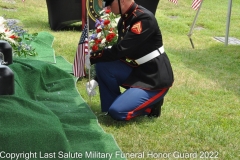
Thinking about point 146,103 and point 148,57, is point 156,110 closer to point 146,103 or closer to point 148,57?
point 146,103

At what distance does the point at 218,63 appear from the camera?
7543 millimetres

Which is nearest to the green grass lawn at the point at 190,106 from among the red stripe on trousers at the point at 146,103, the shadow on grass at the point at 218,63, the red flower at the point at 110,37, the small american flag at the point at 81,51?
the shadow on grass at the point at 218,63

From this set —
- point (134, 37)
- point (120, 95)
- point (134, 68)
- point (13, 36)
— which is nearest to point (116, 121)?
point (120, 95)

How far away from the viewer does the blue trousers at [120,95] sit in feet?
13.5

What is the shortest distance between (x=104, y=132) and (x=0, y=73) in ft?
6.54

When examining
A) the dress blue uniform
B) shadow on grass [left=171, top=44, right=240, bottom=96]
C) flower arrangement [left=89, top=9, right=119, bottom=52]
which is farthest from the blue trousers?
shadow on grass [left=171, top=44, right=240, bottom=96]

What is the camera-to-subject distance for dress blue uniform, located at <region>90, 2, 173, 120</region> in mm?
4102

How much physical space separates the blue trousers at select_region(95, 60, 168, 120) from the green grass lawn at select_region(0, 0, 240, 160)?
13 cm

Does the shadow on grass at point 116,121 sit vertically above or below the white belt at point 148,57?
below

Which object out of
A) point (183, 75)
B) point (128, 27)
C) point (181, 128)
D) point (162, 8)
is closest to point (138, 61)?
point (128, 27)

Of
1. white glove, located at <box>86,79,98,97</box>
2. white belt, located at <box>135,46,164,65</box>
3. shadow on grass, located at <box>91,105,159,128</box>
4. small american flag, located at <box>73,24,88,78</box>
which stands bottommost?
shadow on grass, located at <box>91,105,159,128</box>

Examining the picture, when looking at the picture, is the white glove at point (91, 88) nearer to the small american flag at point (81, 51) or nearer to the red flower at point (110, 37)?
the small american flag at point (81, 51)

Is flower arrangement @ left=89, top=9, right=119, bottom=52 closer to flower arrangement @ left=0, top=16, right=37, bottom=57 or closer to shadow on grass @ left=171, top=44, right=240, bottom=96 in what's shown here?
flower arrangement @ left=0, top=16, right=37, bottom=57

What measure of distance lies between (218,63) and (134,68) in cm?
351
